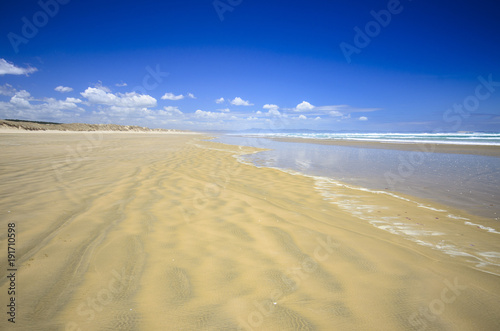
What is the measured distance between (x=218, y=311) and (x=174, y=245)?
4.17 ft

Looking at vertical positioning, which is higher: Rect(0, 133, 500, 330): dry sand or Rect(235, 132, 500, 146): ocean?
Rect(235, 132, 500, 146): ocean

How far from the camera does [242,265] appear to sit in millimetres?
2439

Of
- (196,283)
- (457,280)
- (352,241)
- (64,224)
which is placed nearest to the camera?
(196,283)

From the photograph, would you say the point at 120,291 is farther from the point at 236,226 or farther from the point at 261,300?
the point at 236,226

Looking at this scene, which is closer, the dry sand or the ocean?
the dry sand

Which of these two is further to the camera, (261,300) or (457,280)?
(457,280)

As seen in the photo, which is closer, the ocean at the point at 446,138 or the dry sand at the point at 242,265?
the dry sand at the point at 242,265

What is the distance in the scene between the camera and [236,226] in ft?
11.5

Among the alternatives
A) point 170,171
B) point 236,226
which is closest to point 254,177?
point 170,171

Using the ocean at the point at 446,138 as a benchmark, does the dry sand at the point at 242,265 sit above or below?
below

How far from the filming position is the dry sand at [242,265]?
176 centimetres

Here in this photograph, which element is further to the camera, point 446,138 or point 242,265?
point 446,138

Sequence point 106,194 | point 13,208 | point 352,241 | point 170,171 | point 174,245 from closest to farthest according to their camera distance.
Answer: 1. point 174,245
2. point 352,241
3. point 13,208
4. point 106,194
5. point 170,171

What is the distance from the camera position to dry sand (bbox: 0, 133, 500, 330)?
1.76 m
